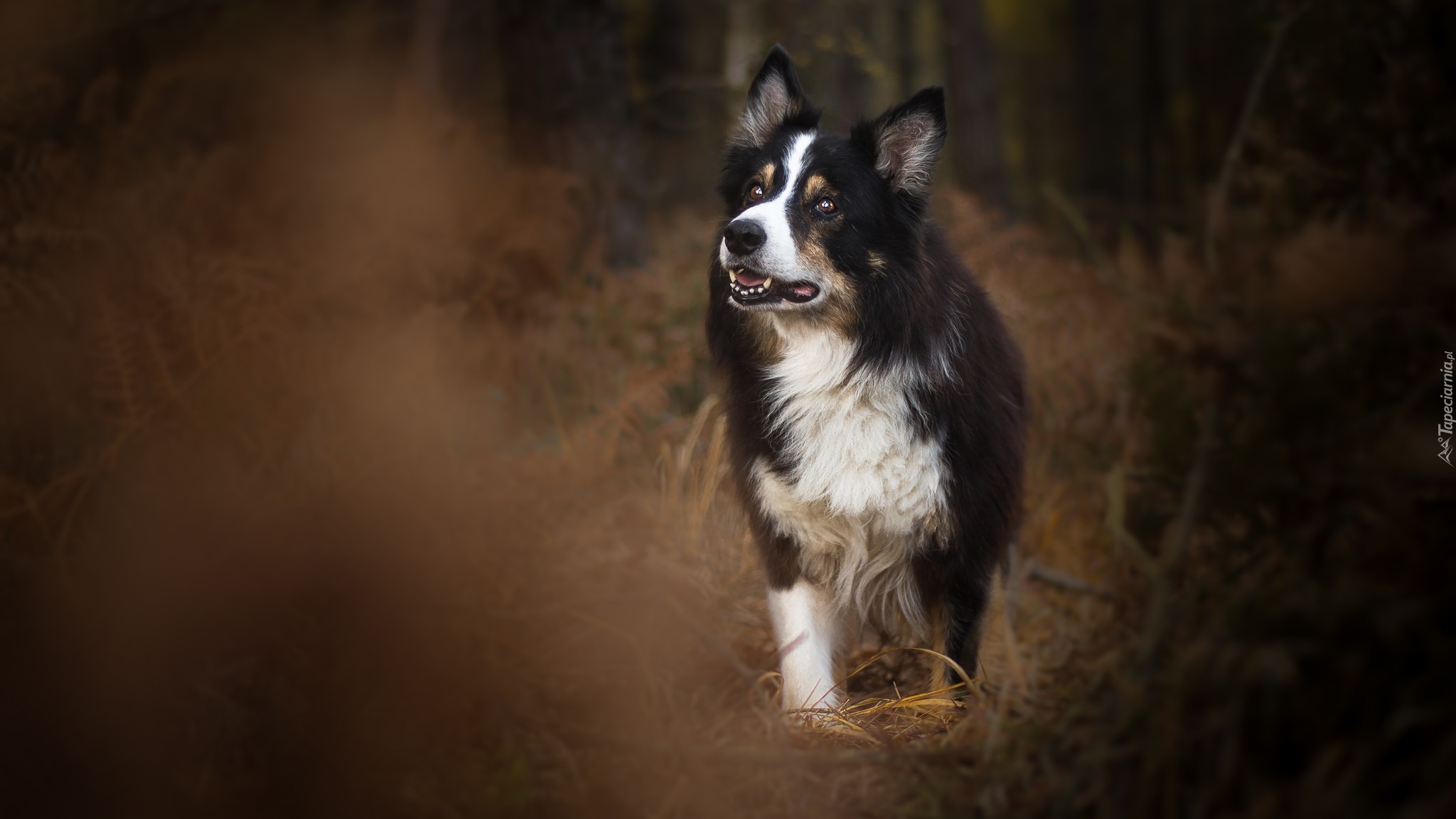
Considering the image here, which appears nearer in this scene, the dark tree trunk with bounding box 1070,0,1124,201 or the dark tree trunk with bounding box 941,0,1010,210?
the dark tree trunk with bounding box 941,0,1010,210

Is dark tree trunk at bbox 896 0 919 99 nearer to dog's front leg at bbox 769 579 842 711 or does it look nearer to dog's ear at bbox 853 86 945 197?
dog's ear at bbox 853 86 945 197

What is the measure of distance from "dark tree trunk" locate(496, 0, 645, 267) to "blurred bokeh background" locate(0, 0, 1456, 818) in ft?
1.74

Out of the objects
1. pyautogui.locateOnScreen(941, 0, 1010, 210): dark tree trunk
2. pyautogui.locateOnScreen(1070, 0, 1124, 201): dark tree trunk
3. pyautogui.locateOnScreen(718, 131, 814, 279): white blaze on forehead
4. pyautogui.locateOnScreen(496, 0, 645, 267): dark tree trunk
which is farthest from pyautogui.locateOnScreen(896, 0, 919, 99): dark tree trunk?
pyautogui.locateOnScreen(718, 131, 814, 279): white blaze on forehead

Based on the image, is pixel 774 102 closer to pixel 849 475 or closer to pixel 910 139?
pixel 910 139

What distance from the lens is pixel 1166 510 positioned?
2.52 metres

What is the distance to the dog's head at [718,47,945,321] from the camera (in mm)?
3527

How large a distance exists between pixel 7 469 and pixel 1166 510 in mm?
4271

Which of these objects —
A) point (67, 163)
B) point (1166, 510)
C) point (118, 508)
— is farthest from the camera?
point (67, 163)

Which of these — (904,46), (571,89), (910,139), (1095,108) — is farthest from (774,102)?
(1095,108)

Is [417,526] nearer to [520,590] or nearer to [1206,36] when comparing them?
[520,590]

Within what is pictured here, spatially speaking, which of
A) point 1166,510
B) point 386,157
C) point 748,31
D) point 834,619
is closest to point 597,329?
point 386,157

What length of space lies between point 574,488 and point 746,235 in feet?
3.66

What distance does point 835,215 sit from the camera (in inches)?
144

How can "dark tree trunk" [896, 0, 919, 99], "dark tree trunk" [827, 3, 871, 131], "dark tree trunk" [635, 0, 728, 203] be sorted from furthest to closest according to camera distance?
"dark tree trunk" [896, 0, 919, 99], "dark tree trunk" [827, 3, 871, 131], "dark tree trunk" [635, 0, 728, 203]
